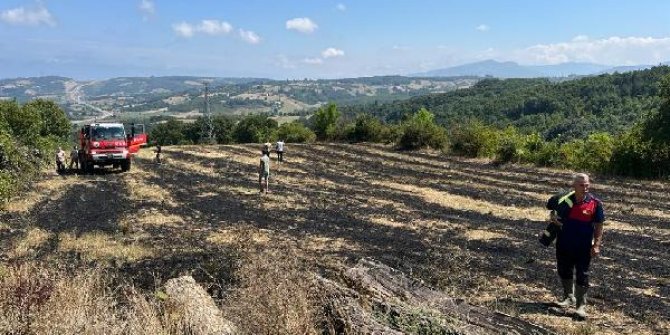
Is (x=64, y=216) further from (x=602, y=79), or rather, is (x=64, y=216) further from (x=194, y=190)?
(x=602, y=79)

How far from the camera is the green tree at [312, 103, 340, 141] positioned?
5581 centimetres

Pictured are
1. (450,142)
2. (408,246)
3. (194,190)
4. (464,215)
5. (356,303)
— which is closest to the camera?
(356,303)

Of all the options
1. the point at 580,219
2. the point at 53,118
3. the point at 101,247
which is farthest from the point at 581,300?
the point at 53,118

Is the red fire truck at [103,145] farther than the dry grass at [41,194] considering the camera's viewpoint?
Yes

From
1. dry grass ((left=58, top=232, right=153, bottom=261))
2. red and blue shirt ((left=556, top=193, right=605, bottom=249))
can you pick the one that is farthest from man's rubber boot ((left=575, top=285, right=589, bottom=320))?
dry grass ((left=58, top=232, right=153, bottom=261))

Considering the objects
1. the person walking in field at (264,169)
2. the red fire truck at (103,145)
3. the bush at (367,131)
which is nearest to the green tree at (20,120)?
the red fire truck at (103,145)

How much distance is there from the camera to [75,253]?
11148 mm

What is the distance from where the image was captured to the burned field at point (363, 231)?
8742 mm

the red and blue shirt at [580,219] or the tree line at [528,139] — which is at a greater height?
the red and blue shirt at [580,219]

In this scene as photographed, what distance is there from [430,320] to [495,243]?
321 inches

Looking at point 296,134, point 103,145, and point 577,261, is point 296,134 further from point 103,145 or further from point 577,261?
point 577,261

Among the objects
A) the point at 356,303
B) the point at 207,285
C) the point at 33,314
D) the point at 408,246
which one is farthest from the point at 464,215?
the point at 33,314

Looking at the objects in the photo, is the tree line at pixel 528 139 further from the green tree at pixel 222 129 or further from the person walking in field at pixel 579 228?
the person walking in field at pixel 579 228

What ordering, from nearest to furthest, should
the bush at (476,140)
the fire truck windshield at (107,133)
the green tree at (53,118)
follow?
the fire truck windshield at (107,133) → the bush at (476,140) → the green tree at (53,118)
